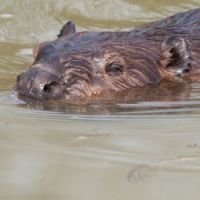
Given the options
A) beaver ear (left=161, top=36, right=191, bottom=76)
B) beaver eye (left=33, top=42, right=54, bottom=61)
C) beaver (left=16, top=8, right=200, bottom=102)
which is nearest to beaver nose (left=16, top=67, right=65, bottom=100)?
beaver (left=16, top=8, right=200, bottom=102)

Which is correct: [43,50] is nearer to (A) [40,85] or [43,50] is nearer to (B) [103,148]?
(A) [40,85]

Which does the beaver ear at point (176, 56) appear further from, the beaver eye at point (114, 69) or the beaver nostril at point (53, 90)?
the beaver nostril at point (53, 90)

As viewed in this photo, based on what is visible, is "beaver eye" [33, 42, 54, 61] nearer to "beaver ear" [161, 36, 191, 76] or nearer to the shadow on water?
the shadow on water

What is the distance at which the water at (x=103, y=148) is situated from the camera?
3.30 m

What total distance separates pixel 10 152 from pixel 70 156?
33 cm

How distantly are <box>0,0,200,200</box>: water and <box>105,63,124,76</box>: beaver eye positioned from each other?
37cm

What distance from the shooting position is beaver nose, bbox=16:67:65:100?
17.8 feet

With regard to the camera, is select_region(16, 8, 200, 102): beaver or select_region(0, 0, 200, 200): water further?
select_region(16, 8, 200, 102): beaver

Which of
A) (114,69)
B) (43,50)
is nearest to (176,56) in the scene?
(114,69)

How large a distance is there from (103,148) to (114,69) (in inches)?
88.7

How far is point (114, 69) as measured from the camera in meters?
6.18

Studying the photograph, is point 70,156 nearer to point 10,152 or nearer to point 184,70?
point 10,152

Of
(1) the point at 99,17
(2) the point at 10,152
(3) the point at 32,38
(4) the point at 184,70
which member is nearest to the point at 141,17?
(1) the point at 99,17

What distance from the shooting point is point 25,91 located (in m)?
5.55
